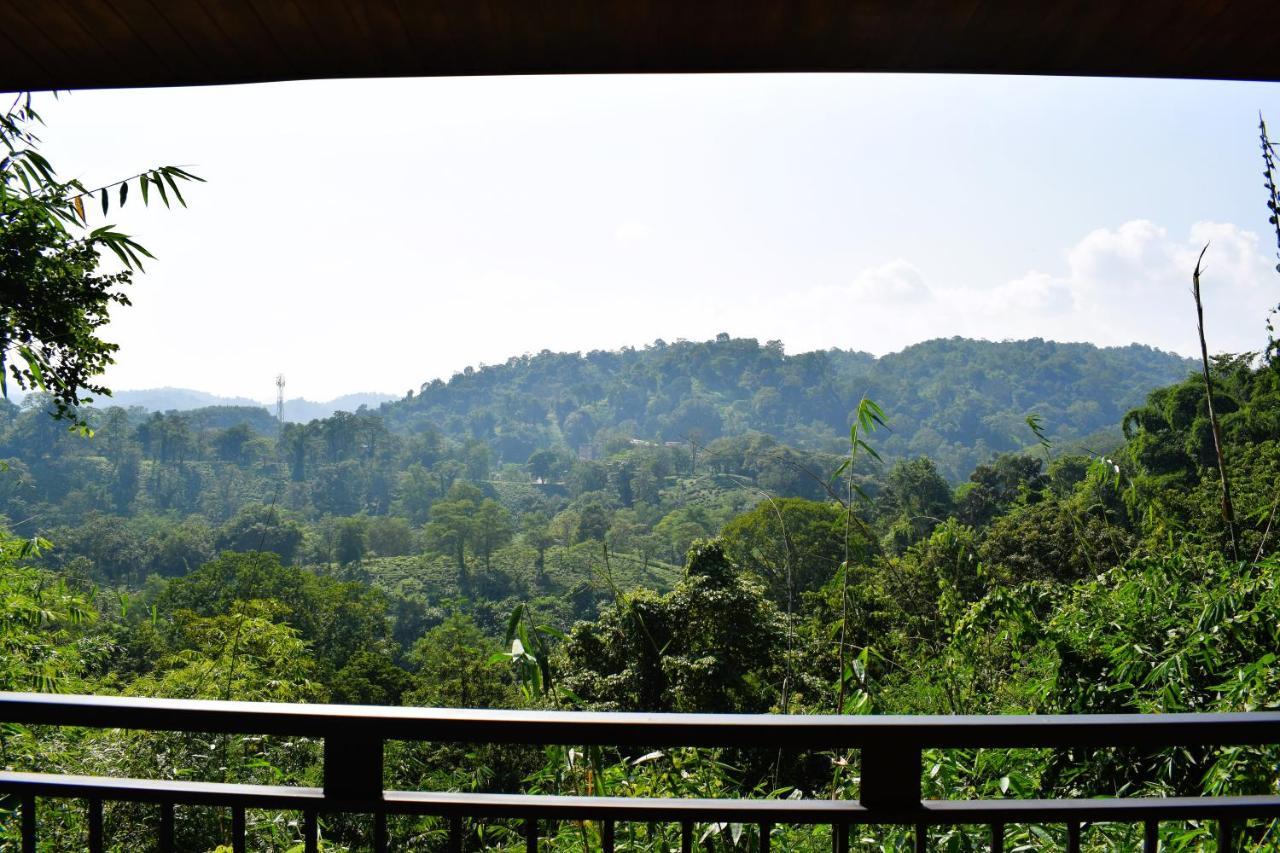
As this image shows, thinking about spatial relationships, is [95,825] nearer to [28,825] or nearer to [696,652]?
[28,825]

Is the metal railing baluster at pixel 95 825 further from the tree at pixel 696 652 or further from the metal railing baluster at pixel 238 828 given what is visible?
the tree at pixel 696 652

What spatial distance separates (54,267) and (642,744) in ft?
11.1

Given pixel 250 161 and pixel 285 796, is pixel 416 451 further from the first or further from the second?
pixel 285 796

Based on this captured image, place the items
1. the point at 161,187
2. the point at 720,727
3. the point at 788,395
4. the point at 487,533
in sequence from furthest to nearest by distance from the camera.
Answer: the point at 788,395, the point at 487,533, the point at 161,187, the point at 720,727

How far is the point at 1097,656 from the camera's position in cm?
271

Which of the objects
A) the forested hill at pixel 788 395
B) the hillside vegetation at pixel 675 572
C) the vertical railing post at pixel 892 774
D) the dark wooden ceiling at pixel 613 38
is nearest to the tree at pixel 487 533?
the hillside vegetation at pixel 675 572

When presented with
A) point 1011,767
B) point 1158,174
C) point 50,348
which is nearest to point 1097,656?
point 1011,767

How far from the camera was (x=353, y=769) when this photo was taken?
2.75ft

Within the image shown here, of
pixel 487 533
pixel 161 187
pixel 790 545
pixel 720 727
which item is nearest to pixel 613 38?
pixel 720 727

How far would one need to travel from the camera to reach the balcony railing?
0.80m

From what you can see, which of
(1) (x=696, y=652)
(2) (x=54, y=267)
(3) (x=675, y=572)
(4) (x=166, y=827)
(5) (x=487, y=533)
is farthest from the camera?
(5) (x=487, y=533)

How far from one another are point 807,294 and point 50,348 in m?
46.9

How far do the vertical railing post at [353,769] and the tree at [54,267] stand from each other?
2084mm

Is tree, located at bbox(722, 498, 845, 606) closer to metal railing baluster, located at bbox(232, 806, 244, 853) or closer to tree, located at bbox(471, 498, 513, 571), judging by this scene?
tree, located at bbox(471, 498, 513, 571)
